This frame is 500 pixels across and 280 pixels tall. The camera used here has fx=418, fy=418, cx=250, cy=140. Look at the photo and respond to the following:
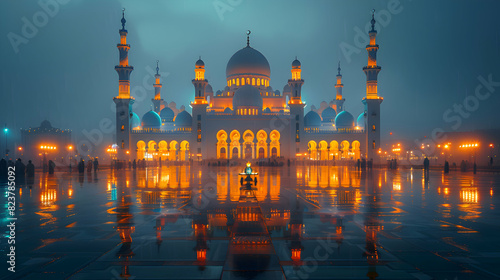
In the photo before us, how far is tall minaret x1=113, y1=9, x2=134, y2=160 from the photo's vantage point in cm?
5594

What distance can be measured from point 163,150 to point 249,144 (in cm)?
1240

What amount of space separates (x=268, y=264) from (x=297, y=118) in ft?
179

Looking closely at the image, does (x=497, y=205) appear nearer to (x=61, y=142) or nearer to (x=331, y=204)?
(x=331, y=204)

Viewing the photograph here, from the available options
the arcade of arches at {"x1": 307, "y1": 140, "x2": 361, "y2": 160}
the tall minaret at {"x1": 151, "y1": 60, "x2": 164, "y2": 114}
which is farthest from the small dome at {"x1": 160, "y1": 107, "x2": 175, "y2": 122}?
the arcade of arches at {"x1": 307, "y1": 140, "x2": 361, "y2": 160}

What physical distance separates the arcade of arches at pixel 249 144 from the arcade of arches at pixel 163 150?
524 centimetres

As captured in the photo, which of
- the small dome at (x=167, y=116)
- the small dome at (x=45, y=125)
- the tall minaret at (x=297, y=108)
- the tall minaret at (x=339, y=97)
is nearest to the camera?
the tall minaret at (x=297, y=108)

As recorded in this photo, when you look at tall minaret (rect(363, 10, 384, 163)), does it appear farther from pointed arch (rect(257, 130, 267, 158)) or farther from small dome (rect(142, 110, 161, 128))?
small dome (rect(142, 110, 161, 128))

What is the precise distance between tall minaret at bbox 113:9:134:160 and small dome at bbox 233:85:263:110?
1456cm

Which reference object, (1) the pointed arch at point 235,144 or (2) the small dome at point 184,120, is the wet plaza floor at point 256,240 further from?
(2) the small dome at point 184,120

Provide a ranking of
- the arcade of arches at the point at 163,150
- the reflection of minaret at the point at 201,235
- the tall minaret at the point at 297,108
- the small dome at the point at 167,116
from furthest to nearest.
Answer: the small dome at the point at 167,116
the arcade of arches at the point at 163,150
the tall minaret at the point at 297,108
the reflection of minaret at the point at 201,235

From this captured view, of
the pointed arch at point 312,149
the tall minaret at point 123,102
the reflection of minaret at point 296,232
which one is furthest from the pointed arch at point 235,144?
the reflection of minaret at point 296,232

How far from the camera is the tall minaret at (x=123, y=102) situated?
2202 inches

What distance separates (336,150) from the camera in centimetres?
6019

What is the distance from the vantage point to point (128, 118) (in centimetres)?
5769
